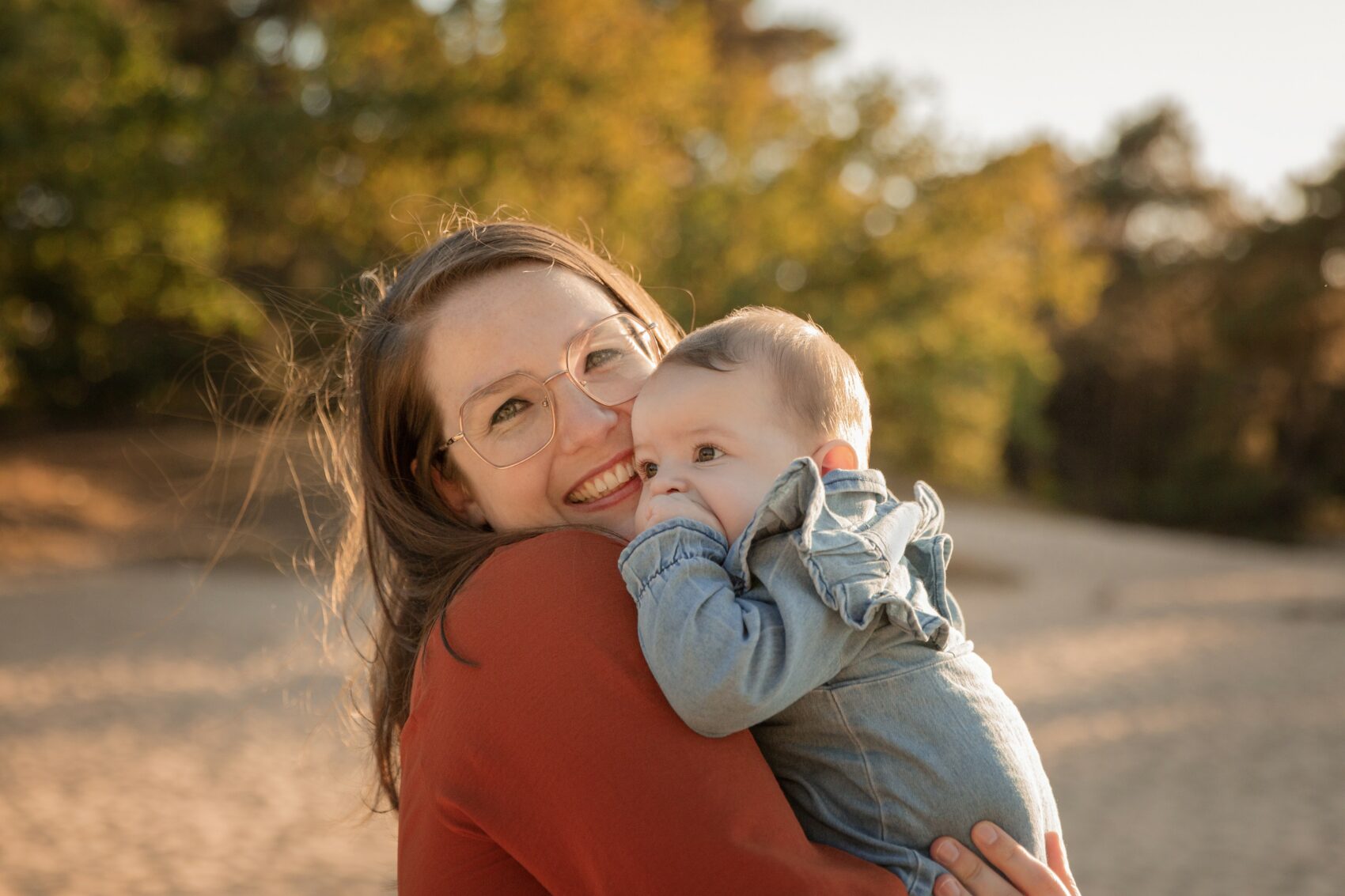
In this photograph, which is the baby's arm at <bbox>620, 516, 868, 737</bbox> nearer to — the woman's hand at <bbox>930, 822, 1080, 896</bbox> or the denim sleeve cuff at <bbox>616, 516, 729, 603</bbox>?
the denim sleeve cuff at <bbox>616, 516, 729, 603</bbox>

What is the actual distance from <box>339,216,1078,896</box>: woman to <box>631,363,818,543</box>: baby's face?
16 cm

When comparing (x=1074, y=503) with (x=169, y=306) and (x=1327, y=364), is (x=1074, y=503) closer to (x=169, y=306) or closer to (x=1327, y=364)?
(x=1327, y=364)

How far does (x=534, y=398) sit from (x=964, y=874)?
1.05 meters

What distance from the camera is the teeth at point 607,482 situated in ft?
6.93

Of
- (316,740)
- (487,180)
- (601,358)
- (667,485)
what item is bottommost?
(316,740)

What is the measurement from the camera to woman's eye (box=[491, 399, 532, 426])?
6.90 ft

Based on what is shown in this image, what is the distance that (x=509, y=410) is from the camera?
211 cm

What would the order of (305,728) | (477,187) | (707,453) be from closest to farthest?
1. (707,453)
2. (305,728)
3. (477,187)

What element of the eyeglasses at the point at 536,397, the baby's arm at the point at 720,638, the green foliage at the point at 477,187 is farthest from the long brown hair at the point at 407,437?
the green foliage at the point at 477,187

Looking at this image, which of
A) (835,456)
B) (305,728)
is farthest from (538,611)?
(305,728)

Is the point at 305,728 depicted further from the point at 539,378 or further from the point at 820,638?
the point at 820,638

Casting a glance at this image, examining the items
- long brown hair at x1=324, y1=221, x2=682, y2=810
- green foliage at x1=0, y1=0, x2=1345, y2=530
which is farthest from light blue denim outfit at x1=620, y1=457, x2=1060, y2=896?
green foliage at x1=0, y1=0, x2=1345, y2=530

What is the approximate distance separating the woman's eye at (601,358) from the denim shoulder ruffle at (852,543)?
57cm

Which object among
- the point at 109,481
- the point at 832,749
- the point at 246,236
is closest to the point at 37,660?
the point at 246,236
